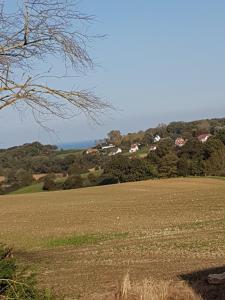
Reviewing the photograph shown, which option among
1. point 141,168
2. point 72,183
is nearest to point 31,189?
point 72,183

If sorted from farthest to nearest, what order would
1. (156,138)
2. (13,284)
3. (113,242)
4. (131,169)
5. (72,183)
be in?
1. (156,138)
2. (72,183)
3. (131,169)
4. (113,242)
5. (13,284)

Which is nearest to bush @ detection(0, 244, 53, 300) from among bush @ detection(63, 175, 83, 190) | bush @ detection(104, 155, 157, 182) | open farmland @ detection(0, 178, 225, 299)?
open farmland @ detection(0, 178, 225, 299)

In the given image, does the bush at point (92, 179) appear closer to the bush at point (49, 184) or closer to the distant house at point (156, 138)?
the bush at point (49, 184)

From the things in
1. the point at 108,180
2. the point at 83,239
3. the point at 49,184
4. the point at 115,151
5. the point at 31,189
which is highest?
the point at 115,151

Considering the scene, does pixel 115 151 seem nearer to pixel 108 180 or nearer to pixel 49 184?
pixel 108 180

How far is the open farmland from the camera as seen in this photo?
1354cm

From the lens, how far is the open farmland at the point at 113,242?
1354 cm

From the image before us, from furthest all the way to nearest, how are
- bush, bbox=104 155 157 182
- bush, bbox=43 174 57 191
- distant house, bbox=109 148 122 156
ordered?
distant house, bbox=109 148 122 156 < bush, bbox=43 174 57 191 < bush, bbox=104 155 157 182

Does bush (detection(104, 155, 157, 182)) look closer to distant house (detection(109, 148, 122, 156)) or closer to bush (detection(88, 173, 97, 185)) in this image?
bush (detection(88, 173, 97, 185))

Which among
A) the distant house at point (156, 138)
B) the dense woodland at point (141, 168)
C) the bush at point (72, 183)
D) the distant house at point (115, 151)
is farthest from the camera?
the distant house at point (156, 138)

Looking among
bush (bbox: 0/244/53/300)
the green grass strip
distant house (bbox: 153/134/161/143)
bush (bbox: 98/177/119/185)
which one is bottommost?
bush (bbox: 98/177/119/185)

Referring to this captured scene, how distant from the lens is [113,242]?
2141 centimetres

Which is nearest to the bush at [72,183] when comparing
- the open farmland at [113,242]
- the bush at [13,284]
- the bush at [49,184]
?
the bush at [49,184]

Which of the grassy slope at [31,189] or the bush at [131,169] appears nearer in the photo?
the bush at [131,169]
